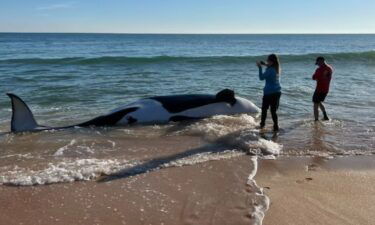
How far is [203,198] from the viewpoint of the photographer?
20.6ft

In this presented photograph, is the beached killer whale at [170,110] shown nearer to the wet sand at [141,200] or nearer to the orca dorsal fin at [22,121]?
the orca dorsal fin at [22,121]

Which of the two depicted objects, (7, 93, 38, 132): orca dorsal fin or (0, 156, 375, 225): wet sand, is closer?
(0, 156, 375, 225): wet sand

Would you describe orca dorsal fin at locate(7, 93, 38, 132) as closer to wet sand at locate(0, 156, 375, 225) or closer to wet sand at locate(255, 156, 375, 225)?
wet sand at locate(0, 156, 375, 225)

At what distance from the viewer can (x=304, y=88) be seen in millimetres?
18938

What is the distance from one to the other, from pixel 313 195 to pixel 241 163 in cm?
178

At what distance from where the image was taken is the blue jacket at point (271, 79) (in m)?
11.1

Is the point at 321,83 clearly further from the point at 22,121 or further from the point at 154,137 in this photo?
the point at 22,121

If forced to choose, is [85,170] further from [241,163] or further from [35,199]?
[241,163]

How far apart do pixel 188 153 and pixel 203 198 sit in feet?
8.29

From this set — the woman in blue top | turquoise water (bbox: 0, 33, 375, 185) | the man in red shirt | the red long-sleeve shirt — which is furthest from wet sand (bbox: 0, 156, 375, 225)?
the red long-sleeve shirt

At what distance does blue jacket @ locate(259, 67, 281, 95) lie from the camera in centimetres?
1113

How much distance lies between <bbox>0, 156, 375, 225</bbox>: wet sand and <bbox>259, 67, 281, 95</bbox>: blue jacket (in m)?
3.71

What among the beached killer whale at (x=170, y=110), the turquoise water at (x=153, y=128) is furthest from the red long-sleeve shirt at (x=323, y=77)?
the beached killer whale at (x=170, y=110)

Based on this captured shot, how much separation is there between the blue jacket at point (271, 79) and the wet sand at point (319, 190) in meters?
3.15
